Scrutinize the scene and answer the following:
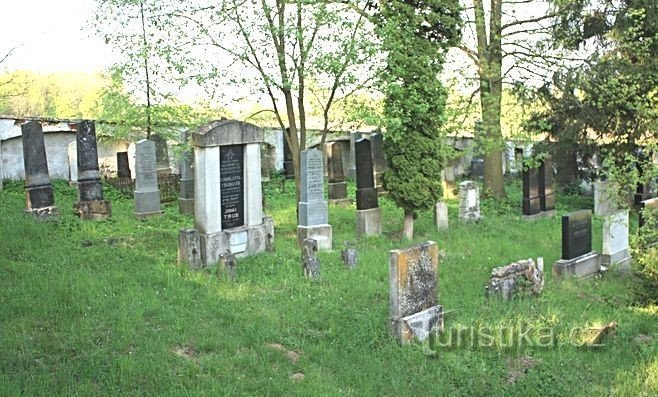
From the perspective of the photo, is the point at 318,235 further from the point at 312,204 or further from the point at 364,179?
the point at 364,179

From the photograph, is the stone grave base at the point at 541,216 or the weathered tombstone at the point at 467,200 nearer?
the weathered tombstone at the point at 467,200

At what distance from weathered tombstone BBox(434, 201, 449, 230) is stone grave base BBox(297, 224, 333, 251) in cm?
321

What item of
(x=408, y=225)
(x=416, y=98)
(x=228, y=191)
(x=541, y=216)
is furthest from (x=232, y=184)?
(x=541, y=216)

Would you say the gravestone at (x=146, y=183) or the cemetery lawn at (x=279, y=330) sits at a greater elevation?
the gravestone at (x=146, y=183)

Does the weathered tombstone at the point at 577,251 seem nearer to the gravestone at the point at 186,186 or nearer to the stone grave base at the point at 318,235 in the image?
the stone grave base at the point at 318,235

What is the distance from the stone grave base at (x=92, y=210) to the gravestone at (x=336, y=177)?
18.8 feet

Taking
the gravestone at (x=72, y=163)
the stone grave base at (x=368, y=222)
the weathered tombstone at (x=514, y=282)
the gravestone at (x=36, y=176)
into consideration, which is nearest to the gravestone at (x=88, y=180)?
the gravestone at (x=36, y=176)

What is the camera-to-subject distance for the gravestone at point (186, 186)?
1630cm

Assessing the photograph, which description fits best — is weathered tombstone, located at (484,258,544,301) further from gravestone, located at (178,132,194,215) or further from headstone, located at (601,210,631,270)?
gravestone, located at (178,132,194,215)

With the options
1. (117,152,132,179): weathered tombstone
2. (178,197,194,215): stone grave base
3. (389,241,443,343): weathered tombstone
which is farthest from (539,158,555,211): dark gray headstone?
(117,152,132,179): weathered tombstone

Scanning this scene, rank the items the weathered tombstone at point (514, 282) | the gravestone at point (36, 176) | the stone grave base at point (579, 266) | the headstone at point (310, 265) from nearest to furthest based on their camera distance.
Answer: the weathered tombstone at point (514, 282)
the headstone at point (310, 265)
the stone grave base at point (579, 266)
the gravestone at point (36, 176)

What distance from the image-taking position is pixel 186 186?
16734mm

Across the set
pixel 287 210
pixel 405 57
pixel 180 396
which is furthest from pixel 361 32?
pixel 180 396

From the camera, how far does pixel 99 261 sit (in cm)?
1050
